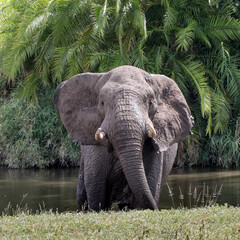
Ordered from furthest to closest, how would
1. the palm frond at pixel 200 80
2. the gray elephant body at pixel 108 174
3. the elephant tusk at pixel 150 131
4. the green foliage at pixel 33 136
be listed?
the green foliage at pixel 33 136 < the palm frond at pixel 200 80 < the gray elephant body at pixel 108 174 < the elephant tusk at pixel 150 131

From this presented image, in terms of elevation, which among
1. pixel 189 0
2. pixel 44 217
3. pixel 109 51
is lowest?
pixel 44 217

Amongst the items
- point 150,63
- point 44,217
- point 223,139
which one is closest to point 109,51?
point 150,63

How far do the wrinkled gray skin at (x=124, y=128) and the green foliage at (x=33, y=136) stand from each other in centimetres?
992

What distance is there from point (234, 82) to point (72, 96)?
30.7 feet

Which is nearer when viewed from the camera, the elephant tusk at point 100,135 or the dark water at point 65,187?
the elephant tusk at point 100,135

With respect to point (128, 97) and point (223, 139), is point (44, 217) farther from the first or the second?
point (223, 139)

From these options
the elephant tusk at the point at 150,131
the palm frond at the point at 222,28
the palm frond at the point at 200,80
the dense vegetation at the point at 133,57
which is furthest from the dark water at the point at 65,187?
the palm frond at the point at 222,28

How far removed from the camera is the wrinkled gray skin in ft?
20.6

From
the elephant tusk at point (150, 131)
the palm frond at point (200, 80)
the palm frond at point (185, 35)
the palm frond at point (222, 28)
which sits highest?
A: the palm frond at point (222, 28)

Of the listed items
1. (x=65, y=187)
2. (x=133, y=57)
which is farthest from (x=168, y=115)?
(x=133, y=57)

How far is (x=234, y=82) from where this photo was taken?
1592cm

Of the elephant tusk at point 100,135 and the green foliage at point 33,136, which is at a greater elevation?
the elephant tusk at point 100,135

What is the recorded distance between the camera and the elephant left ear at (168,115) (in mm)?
7059

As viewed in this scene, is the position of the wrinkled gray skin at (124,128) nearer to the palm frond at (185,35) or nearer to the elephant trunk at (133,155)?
the elephant trunk at (133,155)
